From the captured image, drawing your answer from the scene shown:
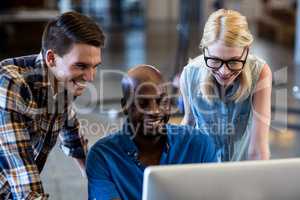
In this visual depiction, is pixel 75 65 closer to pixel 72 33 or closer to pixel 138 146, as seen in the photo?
pixel 72 33

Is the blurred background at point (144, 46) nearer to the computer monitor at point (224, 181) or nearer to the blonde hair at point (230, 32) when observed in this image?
the blonde hair at point (230, 32)

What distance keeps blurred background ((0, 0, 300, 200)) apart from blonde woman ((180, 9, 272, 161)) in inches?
4.1

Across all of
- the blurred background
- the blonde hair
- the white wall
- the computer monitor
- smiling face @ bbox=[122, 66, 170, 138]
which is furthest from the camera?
the white wall

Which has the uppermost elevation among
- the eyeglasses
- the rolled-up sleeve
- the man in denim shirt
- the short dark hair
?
the short dark hair

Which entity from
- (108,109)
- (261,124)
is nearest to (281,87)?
(108,109)

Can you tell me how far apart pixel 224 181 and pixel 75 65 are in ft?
1.80

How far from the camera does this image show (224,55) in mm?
1697

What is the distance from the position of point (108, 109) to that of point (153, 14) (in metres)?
9.15

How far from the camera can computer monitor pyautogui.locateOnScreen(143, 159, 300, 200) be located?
1.10 m

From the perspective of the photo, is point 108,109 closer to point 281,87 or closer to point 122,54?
point 281,87

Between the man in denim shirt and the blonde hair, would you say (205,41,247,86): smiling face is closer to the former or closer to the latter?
the blonde hair

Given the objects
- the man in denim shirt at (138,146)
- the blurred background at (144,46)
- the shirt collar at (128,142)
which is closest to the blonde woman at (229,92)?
the blurred background at (144,46)

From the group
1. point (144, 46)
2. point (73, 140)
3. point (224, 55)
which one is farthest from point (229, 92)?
point (144, 46)

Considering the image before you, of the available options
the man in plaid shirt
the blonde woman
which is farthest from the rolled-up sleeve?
the blonde woman
